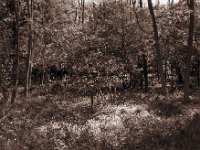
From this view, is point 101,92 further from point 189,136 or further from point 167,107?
point 189,136

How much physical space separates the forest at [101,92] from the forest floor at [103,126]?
44mm

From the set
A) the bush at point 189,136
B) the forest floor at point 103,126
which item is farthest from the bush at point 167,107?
the bush at point 189,136

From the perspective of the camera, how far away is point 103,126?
57.6ft

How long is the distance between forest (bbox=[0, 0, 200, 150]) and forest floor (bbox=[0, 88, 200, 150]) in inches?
1.7

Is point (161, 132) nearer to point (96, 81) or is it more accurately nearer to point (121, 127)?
point (121, 127)

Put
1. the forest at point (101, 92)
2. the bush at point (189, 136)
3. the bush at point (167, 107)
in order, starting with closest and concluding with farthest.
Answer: the bush at point (189, 136), the forest at point (101, 92), the bush at point (167, 107)

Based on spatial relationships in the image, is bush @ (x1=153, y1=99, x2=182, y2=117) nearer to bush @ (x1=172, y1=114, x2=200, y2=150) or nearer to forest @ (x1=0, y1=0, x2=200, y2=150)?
forest @ (x1=0, y1=0, x2=200, y2=150)

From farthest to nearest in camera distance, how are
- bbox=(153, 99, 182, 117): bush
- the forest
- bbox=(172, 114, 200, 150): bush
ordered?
bbox=(153, 99, 182, 117): bush → the forest → bbox=(172, 114, 200, 150): bush

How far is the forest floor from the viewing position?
621 inches

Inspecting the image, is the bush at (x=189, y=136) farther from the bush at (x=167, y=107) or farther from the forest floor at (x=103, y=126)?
the bush at (x=167, y=107)

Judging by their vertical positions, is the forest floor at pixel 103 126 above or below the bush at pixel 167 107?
below

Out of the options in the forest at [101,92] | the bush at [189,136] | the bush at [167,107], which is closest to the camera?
the bush at [189,136]

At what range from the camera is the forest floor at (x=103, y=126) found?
51.7 ft

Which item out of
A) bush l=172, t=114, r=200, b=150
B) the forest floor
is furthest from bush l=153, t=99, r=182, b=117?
bush l=172, t=114, r=200, b=150
